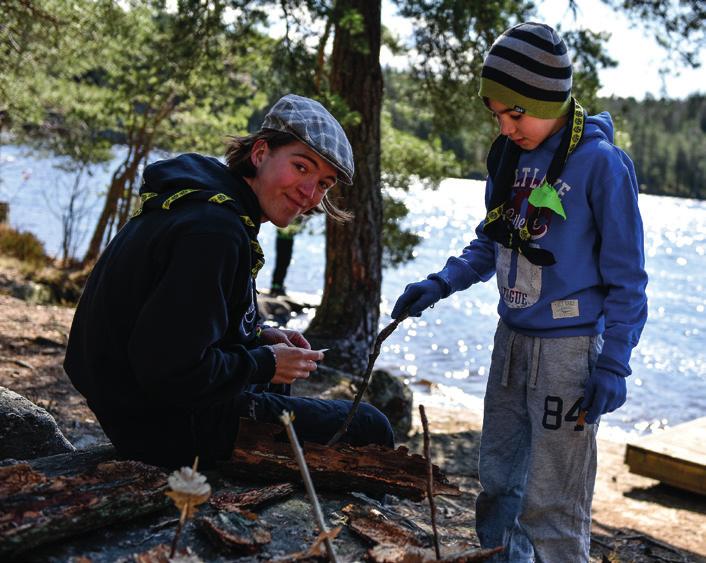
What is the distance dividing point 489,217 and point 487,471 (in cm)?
97

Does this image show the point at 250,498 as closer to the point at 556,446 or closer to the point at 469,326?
the point at 556,446

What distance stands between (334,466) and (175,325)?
→ 2.90 ft

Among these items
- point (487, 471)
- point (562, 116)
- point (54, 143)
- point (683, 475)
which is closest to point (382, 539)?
Result: point (487, 471)

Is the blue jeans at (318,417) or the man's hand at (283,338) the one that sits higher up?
the man's hand at (283,338)

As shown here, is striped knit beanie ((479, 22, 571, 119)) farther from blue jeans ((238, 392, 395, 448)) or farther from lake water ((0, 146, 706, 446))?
lake water ((0, 146, 706, 446))

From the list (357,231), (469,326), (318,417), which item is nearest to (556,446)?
(318,417)

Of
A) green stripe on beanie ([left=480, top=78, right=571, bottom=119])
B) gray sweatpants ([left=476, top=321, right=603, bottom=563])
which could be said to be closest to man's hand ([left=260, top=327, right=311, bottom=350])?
gray sweatpants ([left=476, top=321, right=603, bottom=563])

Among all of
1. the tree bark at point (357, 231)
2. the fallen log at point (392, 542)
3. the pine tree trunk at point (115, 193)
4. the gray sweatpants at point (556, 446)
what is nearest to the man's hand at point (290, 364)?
the fallen log at point (392, 542)

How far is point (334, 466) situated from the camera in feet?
9.02

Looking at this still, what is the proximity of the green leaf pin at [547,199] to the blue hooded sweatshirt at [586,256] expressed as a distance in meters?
0.06

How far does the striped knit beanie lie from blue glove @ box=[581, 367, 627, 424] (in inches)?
36.2

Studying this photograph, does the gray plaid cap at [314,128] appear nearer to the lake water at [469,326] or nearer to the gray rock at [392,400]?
the gray rock at [392,400]

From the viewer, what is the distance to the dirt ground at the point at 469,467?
4617 mm

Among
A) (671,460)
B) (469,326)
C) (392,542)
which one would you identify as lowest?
(469,326)
